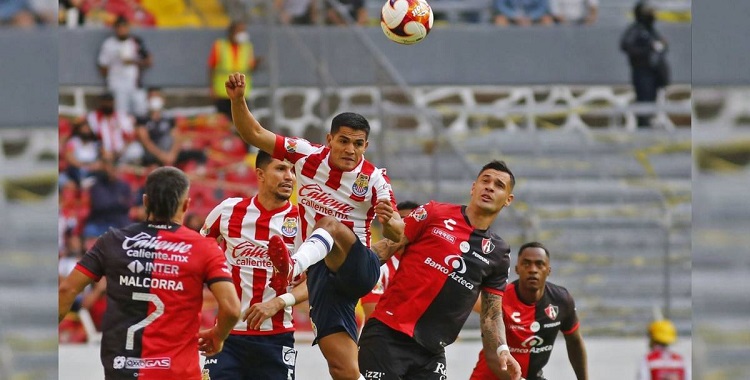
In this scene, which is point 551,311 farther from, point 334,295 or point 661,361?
point 661,361

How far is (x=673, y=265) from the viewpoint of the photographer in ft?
51.4

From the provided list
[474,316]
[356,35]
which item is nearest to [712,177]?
[474,316]

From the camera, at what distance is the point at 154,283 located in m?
5.02

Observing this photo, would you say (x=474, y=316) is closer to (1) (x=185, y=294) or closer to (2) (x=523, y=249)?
(2) (x=523, y=249)

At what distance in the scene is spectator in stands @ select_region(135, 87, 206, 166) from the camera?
51.7 ft

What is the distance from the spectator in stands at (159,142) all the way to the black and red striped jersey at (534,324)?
832cm

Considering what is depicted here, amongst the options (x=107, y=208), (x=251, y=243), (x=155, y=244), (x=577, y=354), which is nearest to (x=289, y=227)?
(x=251, y=243)

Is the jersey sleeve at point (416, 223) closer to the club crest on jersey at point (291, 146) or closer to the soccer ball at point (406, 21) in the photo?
the club crest on jersey at point (291, 146)

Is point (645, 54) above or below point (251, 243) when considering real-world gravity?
above

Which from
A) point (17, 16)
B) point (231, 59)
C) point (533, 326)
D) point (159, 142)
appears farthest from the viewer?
point (231, 59)

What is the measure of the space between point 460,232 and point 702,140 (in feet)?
17.5

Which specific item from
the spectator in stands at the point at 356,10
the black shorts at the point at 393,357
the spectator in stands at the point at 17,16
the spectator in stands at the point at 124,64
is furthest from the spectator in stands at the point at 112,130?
the spectator in stands at the point at 17,16

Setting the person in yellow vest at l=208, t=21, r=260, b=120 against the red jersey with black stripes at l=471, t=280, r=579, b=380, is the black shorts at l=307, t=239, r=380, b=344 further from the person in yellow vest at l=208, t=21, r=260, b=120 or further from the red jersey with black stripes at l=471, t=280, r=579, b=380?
the person in yellow vest at l=208, t=21, r=260, b=120

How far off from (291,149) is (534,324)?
9.55 ft
